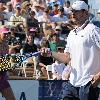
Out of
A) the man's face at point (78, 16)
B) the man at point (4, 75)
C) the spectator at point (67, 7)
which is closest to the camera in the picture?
the man's face at point (78, 16)

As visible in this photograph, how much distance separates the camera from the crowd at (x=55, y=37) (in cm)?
480

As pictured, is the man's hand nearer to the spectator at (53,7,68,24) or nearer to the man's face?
the man's face

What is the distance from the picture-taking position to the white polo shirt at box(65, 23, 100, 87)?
4.78 meters

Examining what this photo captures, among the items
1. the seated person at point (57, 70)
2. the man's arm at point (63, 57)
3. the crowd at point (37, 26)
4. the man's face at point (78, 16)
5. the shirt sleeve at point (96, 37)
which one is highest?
the man's face at point (78, 16)

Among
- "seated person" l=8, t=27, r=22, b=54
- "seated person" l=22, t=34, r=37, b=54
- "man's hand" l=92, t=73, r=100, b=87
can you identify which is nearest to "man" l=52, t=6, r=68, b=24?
"seated person" l=8, t=27, r=22, b=54

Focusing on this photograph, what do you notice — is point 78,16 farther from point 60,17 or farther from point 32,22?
point 60,17

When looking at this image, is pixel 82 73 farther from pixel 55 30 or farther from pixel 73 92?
pixel 55 30

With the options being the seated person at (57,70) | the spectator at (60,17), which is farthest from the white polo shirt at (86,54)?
the spectator at (60,17)

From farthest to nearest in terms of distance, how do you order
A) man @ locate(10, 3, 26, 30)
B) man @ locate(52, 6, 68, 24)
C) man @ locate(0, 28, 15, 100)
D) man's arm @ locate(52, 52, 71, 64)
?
man @ locate(52, 6, 68, 24) < man @ locate(10, 3, 26, 30) < man @ locate(0, 28, 15, 100) < man's arm @ locate(52, 52, 71, 64)

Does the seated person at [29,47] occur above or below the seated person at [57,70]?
above

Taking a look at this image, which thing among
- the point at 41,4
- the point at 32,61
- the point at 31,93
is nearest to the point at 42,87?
the point at 31,93

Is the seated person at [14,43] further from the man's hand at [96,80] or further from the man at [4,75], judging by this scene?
the man's hand at [96,80]

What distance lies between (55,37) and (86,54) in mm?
6453

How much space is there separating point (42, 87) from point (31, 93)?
2.56 feet
